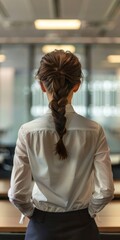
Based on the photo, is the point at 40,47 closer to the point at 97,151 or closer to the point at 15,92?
the point at 15,92

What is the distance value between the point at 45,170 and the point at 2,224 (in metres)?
0.77

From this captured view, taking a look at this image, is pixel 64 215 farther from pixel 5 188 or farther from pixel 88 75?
pixel 88 75

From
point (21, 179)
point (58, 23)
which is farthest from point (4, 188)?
point (58, 23)

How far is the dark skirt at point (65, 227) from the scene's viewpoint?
1.55m

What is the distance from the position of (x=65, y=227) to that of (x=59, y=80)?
584 mm

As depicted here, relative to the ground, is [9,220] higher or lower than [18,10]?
lower

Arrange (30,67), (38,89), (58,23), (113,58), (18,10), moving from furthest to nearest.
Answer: (30,67), (113,58), (38,89), (58,23), (18,10)

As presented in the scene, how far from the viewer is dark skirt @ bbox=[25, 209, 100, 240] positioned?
1.55 metres

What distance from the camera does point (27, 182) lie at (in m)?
1.58

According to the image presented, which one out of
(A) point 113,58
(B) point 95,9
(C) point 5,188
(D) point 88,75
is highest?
(B) point 95,9

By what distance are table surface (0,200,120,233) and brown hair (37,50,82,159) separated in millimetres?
770

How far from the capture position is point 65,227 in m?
1.54

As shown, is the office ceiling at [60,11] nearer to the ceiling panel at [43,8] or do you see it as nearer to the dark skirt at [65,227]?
the ceiling panel at [43,8]

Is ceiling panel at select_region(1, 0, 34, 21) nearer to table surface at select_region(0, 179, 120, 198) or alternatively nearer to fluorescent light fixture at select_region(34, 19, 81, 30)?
fluorescent light fixture at select_region(34, 19, 81, 30)
